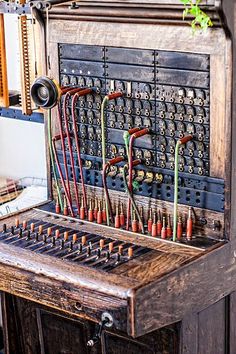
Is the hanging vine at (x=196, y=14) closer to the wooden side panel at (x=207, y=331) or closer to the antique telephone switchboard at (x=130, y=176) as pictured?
the antique telephone switchboard at (x=130, y=176)

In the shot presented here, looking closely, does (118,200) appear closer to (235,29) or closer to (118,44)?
(118,44)

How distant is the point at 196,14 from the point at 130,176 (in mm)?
761

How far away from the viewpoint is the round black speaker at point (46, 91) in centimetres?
343

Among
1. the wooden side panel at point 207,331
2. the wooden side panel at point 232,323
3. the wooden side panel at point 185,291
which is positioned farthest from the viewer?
the wooden side panel at point 232,323

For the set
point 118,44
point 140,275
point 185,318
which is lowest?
point 185,318

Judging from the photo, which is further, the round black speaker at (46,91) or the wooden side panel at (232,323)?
the wooden side panel at (232,323)

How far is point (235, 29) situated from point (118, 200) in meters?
0.95

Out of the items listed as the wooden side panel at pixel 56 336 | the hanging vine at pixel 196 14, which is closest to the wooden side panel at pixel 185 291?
the wooden side panel at pixel 56 336

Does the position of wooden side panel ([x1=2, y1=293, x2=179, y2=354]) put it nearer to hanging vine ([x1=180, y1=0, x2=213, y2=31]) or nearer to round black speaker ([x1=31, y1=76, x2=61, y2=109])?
round black speaker ([x1=31, y1=76, x2=61, y2=109])

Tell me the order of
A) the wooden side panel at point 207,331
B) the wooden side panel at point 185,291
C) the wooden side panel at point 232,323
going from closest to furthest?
the wooden side panel at point 185,291 → the wooden side panel at point 207,331 → the wooden side panel at point 232,323

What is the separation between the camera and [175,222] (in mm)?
3428

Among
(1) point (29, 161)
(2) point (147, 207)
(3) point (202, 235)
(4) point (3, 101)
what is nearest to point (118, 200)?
(2) point (147, 207)

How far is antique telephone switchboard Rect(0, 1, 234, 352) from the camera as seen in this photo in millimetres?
3166

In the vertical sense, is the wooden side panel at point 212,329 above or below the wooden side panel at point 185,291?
below
